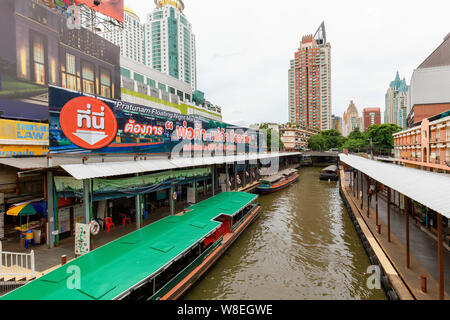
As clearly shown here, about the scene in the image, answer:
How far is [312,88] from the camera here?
164125 millimetres

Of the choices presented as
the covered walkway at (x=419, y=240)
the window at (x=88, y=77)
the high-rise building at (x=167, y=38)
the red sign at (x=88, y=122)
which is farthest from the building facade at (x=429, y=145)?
the high-rise building at (x=167, y=38)

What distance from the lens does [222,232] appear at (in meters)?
15.5

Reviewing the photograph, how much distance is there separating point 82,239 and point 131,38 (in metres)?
180

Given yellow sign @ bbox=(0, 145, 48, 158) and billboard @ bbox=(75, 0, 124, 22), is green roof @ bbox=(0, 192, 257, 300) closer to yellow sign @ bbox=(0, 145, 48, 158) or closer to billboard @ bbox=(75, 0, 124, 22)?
yellow sign @ bbox=(0, 145, 48, 158)

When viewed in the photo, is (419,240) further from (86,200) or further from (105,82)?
(105,82)

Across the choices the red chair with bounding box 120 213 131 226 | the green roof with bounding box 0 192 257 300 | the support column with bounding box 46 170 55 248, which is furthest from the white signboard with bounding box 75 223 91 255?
the red chair with bounding box 120 213 131 226

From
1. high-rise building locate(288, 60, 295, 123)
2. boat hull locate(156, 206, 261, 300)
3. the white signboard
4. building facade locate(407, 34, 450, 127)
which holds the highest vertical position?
high-rise building locate(288, 60, 295, 123)

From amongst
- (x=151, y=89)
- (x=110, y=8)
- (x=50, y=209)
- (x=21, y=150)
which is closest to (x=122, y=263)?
(x=50, y=209)

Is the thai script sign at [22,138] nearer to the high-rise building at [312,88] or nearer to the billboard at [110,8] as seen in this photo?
the billboard at [110,8]

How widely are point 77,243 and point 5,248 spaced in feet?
15.1

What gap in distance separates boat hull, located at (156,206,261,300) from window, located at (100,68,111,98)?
20385mm

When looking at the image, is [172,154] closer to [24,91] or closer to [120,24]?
[24,91]

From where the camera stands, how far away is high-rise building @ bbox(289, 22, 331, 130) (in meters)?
162
